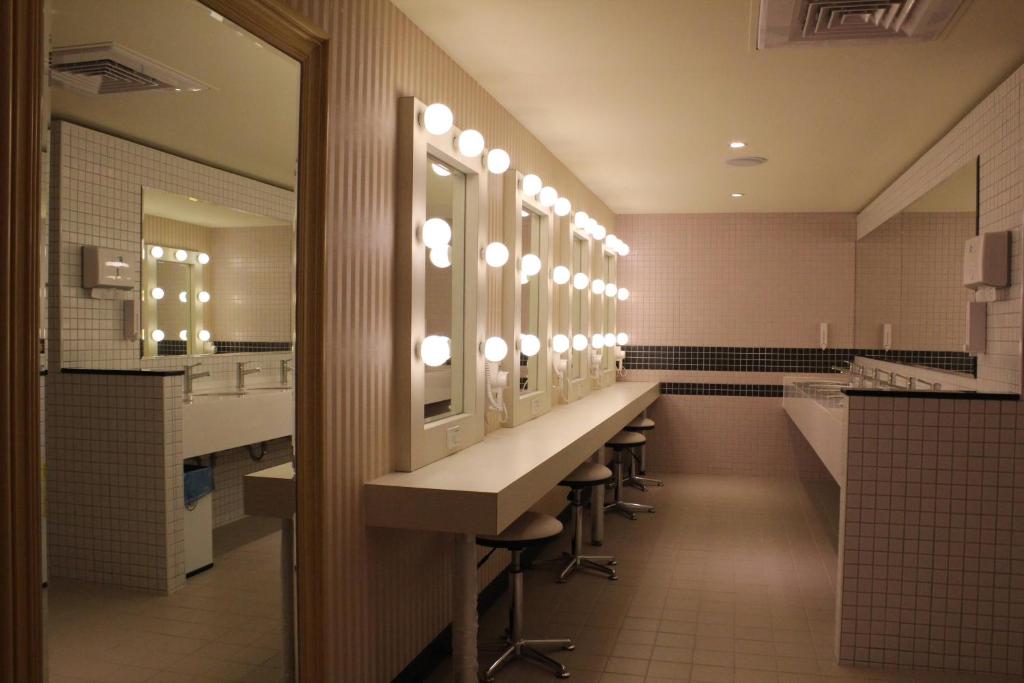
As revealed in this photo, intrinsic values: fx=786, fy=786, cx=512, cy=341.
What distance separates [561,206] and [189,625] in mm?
3358

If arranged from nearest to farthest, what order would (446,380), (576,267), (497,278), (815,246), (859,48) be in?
(859,48) < (446,380) < (497,278) < (576,267) < (815,246)

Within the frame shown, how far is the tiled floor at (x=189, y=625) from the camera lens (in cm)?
144

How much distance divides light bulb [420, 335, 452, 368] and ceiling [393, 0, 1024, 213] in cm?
95

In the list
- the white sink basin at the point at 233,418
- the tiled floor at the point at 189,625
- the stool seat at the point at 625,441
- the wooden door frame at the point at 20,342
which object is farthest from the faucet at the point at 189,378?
the stool seat at the point at 625,441

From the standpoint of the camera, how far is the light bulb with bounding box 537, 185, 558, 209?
428 centimetres

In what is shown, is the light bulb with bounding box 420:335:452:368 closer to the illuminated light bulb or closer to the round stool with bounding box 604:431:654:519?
the illuminated light bulb

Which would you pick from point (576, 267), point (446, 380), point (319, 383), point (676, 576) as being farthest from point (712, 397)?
point (319, 383)

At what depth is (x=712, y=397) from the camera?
687 centimetres

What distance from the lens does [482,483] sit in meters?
2.47

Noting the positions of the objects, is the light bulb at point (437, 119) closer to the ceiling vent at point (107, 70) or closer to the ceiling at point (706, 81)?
the ceiling at point (706, 81)

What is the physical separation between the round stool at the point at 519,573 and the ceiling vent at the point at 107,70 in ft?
6.02

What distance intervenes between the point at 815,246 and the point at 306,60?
18.1ft

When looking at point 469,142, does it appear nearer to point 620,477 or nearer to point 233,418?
point 233,418

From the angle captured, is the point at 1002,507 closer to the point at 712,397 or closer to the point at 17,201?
the point at 17,201
